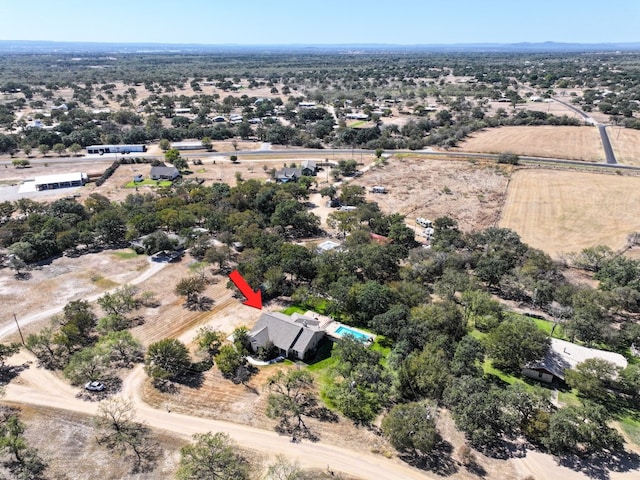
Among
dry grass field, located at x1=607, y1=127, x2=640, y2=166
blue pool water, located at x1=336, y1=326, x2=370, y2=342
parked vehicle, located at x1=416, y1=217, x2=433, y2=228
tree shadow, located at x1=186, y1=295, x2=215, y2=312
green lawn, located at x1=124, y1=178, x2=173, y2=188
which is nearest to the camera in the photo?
blue pool water, located at x1=336, y1=326, x2=370, y2=342

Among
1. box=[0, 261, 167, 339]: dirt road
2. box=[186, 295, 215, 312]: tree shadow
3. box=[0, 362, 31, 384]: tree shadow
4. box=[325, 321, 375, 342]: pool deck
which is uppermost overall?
box=[325, 321, 375, 342]: pool deck

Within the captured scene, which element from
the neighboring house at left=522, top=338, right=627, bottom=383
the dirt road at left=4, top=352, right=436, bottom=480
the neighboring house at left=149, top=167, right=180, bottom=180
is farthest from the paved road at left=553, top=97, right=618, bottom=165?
the dirt road at left=4, top=352, right=436, bottom=480

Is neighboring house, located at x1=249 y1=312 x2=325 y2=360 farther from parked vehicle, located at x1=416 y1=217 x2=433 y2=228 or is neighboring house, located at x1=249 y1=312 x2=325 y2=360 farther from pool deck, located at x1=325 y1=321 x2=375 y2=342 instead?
parked vehicle, located at x1=416 y1=217 x2=433 y2=228

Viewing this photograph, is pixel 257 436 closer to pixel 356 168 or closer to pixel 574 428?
pixel 574 428

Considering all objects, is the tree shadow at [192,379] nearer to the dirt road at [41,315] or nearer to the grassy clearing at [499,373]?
the dirt road at [41,315]

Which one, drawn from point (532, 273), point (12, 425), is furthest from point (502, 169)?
point (12, 425)

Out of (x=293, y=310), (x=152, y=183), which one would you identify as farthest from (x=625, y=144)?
(x=152, y=183)

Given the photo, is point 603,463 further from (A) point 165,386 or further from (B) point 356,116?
(B) point 356,116
